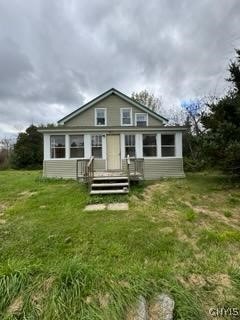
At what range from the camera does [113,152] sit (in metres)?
13.7

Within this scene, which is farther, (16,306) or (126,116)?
(126,116)

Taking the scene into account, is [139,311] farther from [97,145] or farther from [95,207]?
[97,145]

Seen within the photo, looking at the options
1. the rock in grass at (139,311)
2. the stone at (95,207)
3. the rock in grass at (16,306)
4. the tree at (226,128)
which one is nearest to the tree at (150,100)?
the tree at (226,128)

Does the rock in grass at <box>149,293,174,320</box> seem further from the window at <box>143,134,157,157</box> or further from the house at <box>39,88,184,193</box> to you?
the window at <box>143,134,157,157</box>

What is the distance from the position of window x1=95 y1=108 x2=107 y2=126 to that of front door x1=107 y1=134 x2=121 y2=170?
6.81 feet

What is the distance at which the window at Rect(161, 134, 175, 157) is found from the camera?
545 inches

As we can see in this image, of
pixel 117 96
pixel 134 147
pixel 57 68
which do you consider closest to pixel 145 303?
pixel 134 147

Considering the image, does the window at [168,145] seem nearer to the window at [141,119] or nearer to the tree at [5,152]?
the window at [141,119]

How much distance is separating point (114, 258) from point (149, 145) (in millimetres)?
9975

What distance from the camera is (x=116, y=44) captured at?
1296 cm

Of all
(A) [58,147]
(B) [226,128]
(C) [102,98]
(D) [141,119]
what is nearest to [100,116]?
(C) [102,98]

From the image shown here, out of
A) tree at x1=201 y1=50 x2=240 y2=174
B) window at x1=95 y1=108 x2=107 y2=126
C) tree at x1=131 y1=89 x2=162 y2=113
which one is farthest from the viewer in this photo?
tree at x1=131 y1=89 x2=162 y2=113

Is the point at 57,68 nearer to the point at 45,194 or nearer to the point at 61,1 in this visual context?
the point at 61,1

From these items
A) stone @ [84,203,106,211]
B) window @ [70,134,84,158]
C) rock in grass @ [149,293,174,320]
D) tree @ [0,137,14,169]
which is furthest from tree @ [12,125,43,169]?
rock in grass @ [149,293,174,320]
